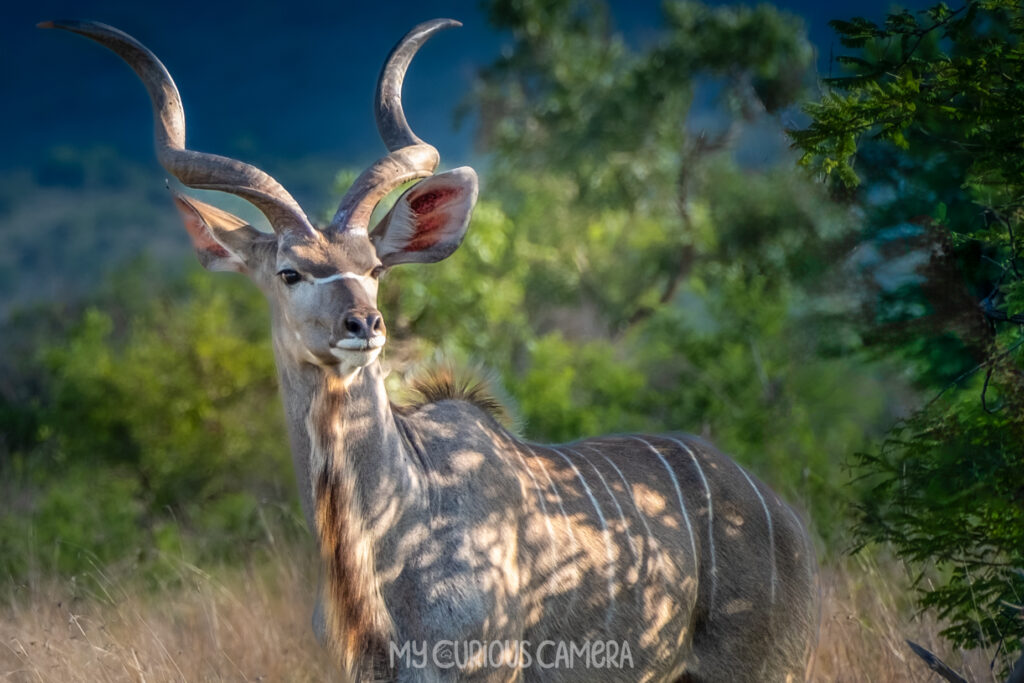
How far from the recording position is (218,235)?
345 cm

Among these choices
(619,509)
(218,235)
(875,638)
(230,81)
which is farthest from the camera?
(230,81)

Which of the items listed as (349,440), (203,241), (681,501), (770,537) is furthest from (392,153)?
(770,537)

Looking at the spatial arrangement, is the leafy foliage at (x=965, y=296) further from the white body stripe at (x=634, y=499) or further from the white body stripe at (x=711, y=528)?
the white body stripe at (x=634, y=499)

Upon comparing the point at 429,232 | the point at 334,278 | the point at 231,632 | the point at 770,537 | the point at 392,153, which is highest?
the point at 392,153

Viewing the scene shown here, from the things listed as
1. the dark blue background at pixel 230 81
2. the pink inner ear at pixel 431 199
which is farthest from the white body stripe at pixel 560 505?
the dark blue background at pixel 230 81

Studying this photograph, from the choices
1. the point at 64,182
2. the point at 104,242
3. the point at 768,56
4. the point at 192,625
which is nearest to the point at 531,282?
the point at 768,56

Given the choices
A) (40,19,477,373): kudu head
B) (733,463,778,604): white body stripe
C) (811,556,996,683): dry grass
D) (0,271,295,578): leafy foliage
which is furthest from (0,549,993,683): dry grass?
(0,271,295,578): leafy foliage

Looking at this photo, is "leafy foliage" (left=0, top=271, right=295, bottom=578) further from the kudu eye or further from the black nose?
the black nose

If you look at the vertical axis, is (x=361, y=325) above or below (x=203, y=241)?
below

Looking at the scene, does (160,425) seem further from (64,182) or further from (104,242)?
(64,182)

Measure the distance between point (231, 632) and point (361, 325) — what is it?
2.76 m

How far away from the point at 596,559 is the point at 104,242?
2774cm

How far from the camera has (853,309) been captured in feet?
19.9

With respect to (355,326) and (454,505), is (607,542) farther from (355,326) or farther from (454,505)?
(355,326)
